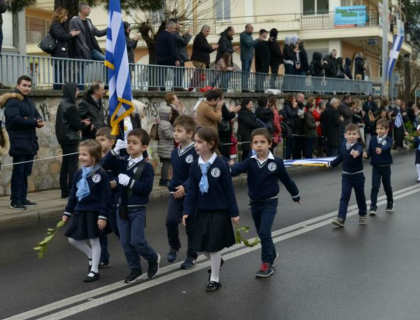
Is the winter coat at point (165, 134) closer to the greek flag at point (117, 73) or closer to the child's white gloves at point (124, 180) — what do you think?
the greek flag at point (117, 73)

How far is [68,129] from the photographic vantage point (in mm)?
13219

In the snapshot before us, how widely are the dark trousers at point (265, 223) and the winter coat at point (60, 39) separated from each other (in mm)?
7858

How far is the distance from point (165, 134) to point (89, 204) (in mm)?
7660

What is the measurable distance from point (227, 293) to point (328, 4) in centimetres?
3608

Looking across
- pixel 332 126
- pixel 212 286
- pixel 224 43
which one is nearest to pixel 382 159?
pixel 212 286

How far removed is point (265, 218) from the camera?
801 cm

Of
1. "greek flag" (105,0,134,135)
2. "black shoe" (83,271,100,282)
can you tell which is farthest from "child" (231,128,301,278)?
"greek flag" (105,0,134,135)

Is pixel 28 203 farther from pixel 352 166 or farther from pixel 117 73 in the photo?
pixel 352 166

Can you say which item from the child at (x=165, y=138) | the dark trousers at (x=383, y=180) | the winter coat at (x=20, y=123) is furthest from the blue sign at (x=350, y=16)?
the winter coat at (x=20, y=123)

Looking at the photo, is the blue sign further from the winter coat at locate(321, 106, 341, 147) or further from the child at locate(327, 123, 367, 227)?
the child at locate(327, 123, 367, 227)

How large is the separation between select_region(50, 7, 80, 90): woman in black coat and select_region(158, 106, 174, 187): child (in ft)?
6.84

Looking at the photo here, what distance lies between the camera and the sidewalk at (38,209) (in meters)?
11.4

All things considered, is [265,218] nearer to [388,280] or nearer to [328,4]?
[388,280]

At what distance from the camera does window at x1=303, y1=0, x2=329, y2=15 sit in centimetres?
4131
